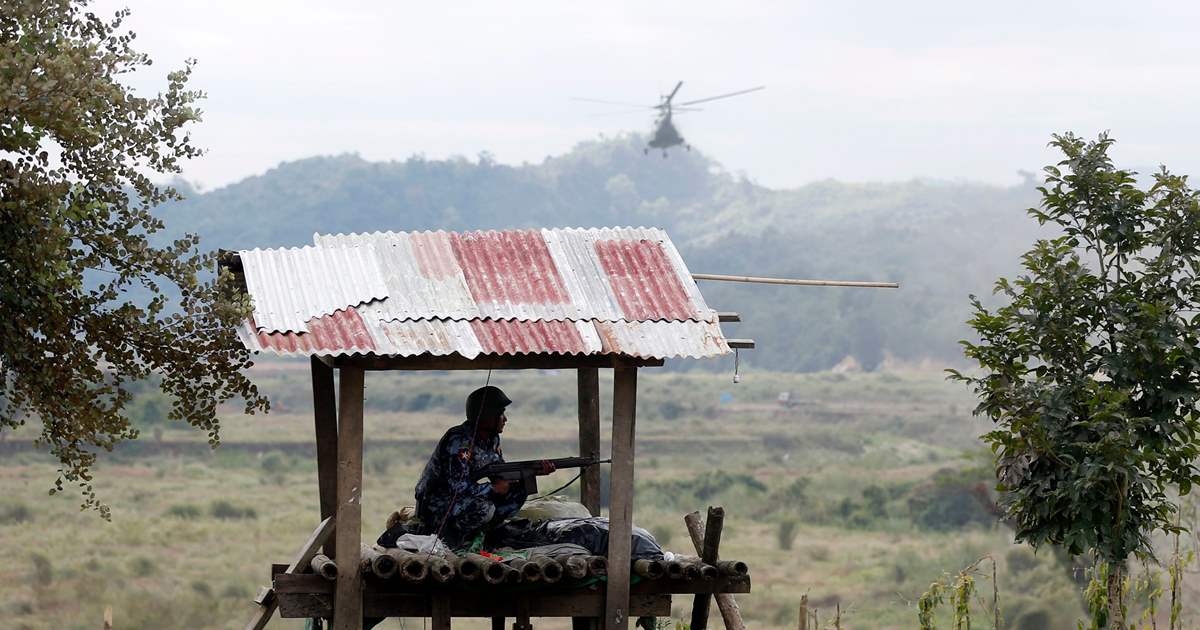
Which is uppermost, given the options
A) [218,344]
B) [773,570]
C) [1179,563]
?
[218,344]

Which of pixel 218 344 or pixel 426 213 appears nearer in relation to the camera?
pixel 218 344

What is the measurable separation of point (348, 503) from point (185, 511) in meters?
31.3

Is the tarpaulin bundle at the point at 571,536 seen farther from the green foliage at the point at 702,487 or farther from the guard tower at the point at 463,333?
the green foliage at the point at 702,487

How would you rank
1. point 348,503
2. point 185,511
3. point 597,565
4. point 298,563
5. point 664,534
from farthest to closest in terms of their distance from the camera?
1. point 185,511
2. point 664,534
3. point 597,565
4. point 298,563
5. point 348,503

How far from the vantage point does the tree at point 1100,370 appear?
920 centimetres

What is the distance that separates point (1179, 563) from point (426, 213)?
326ft

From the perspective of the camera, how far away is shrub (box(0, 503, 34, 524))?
3531cm

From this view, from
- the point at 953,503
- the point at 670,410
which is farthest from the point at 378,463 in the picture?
the point at 670,410

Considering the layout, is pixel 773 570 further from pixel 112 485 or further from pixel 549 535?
pixel 549 535

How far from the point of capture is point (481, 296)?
855 centimetres

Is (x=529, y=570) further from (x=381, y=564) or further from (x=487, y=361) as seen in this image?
(x=487, y=361)

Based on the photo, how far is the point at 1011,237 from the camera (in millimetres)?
90625

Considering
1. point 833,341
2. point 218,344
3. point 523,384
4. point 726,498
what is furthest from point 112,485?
point 833,341

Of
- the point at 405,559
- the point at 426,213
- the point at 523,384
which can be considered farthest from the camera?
the point at 426,213
